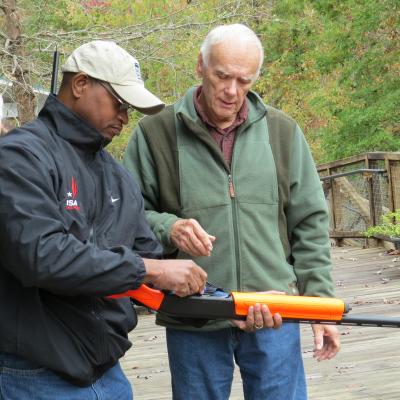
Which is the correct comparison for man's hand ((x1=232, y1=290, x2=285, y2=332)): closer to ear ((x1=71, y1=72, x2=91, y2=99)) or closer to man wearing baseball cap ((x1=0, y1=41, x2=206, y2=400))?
man wearing baseball cap ((x1=0, y1=41, x2=206, y2=400))

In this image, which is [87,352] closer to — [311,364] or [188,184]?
[188,184]

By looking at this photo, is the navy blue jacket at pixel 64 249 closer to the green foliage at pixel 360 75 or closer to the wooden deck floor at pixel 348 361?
the wooden deck floor at pixel 348 361

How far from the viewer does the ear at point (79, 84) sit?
2.58 meters

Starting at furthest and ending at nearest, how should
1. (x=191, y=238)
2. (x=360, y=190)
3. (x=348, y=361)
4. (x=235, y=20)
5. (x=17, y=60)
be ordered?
1. (x=235, y=20)
2. (x=360, y=190)
3. (x=17, y=60)
4. (x=348, y=361)
5. (x=191, y=238)

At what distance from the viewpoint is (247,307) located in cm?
278

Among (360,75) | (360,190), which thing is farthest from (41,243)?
(360,75)

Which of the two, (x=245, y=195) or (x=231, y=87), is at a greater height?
(x=231, y=87)

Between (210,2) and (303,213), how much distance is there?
499 inches

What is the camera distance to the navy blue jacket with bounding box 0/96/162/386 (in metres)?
2.29

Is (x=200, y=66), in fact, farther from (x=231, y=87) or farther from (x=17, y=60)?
(x=17, y=60)

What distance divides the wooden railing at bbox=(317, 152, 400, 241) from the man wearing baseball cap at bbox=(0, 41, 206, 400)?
10.1m

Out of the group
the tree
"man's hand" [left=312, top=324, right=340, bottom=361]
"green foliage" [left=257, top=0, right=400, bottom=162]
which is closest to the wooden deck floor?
"man's hand" [left=312, top=324, right=340, bottom=361]

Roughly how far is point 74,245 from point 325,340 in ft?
4.63

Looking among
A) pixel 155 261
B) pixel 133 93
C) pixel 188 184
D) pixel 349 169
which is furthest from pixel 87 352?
pixel 349 169
